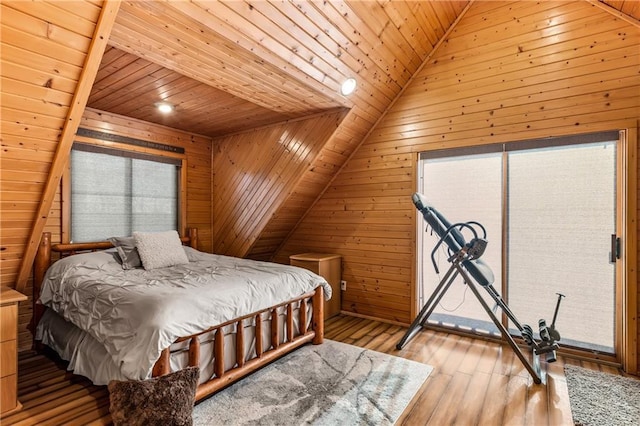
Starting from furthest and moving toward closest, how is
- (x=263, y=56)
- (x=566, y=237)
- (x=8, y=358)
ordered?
(x=566, y=237), (x=263, y=56), (x=8, y=358)

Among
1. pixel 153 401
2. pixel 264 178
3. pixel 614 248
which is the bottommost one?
pixel 153 401

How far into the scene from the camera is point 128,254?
314cm

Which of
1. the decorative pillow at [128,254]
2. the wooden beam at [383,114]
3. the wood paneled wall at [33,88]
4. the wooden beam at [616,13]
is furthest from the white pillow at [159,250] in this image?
the wooden beam at [616,13]

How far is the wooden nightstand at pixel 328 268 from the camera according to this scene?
397cm

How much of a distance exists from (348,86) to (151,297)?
238 centimetres

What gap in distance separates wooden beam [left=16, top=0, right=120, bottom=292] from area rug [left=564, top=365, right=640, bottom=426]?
3498 mm

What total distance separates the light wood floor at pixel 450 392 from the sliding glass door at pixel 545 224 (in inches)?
16.5

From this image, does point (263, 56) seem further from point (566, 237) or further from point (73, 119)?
point (566, 237)

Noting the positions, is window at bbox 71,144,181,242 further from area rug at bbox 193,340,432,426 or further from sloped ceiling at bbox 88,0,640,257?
area rug at bbox 193,340,432,426

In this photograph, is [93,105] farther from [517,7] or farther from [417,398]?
[517,7]

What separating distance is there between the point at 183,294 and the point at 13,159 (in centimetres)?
134

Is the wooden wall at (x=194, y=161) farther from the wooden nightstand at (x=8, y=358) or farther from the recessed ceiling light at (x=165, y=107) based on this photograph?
the wooden nightstand at (x=8, y=358)

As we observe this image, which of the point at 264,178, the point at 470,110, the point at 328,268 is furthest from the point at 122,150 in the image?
the point at 470,110

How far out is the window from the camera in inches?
135
